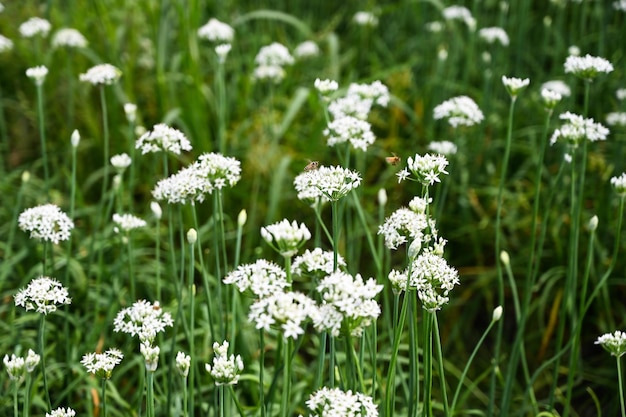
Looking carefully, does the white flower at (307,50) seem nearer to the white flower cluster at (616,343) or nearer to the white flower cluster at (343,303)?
the white flower cluster at (616,343)

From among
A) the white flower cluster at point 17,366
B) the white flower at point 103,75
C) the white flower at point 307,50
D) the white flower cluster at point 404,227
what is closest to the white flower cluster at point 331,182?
the white flower cluster at point 404,227

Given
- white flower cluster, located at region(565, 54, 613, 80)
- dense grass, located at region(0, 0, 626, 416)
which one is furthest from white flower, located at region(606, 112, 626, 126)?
white flower cluster, located at region(565, 54, 613, 80)

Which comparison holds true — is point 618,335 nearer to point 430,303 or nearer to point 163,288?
point 430,303

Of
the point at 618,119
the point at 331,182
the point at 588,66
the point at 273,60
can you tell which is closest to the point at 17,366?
the point at 331,182

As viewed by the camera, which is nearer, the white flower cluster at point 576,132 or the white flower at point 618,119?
the white flower cluster at point 576,132

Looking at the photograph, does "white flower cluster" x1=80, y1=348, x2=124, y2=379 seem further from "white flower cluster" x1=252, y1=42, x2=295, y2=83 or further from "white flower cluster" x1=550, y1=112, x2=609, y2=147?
"white flower cluster" x1=252, y1=42, x2=295, y2=83
